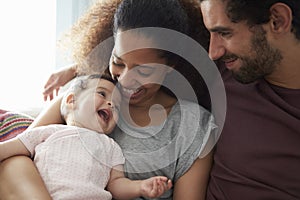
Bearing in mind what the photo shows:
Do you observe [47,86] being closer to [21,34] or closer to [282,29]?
[21,34]

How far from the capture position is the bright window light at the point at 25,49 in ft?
7.00

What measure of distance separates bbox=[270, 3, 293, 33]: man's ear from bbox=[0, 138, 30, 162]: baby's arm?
0.70m

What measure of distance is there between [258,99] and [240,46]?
0.14 metres

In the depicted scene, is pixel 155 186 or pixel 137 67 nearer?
pixel 155 186

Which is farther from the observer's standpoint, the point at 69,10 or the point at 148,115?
the point at 69,10

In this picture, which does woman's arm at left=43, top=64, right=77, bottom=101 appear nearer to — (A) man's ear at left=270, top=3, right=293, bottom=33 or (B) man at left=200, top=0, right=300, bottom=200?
(B) man at left=200, top=0, right=300, bottom=200

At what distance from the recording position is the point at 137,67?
4.24 feet

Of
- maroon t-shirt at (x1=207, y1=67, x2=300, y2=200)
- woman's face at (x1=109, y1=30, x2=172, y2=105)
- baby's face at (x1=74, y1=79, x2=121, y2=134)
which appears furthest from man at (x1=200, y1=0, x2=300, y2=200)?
baby's face at (x1=74, y1=79, x2=121, y2=134)

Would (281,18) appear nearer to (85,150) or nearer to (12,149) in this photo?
(85,150)

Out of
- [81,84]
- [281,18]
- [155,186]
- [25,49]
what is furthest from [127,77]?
[25,49]

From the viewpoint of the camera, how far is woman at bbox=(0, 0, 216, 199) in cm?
Answer: 128

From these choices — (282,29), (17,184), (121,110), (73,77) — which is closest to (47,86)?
(73,77)

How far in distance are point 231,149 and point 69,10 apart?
1.11 meters

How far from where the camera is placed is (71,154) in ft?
4.21
